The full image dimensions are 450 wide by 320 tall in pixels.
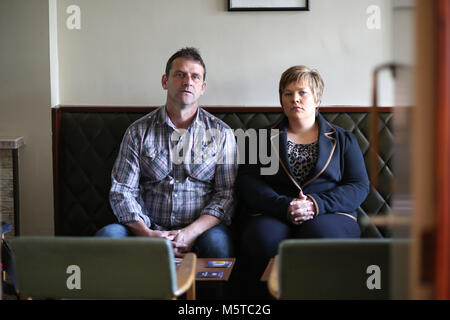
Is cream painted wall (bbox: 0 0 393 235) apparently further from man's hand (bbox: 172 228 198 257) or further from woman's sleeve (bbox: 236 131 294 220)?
man's hand (bbox: 172 228 198 257)

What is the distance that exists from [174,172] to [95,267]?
126cm

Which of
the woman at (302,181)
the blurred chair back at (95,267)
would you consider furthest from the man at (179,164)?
the blurred chair back at (95,267)

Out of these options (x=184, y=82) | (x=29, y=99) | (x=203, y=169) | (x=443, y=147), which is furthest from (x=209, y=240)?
(x=443, y=147)

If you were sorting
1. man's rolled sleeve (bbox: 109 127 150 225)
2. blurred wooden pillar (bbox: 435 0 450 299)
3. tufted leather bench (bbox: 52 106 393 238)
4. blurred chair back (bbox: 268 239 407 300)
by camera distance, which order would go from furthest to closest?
tufted leather bench (bbox: 52 106 393 238)
man's rolled sleeve (bbox: 109 127 150 225)
blurred chair back (bbox: 268 239 407 300)
blurred wooden pillar (bbox: 435 0 450 299)

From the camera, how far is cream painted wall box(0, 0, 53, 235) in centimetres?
332

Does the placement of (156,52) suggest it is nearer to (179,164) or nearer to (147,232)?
(179,164)

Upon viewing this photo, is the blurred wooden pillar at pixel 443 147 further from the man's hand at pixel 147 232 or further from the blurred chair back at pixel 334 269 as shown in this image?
the man's hand at pixel 147 232

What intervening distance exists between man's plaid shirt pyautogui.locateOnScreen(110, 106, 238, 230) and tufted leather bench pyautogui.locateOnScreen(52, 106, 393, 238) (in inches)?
10.9

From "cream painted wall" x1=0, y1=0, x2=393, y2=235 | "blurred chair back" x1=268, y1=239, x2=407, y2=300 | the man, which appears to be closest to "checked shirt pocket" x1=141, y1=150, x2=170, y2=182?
the man

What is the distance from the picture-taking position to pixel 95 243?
1.79m

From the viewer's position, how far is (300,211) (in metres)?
2.81

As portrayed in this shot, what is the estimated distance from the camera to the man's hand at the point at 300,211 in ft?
9.22
